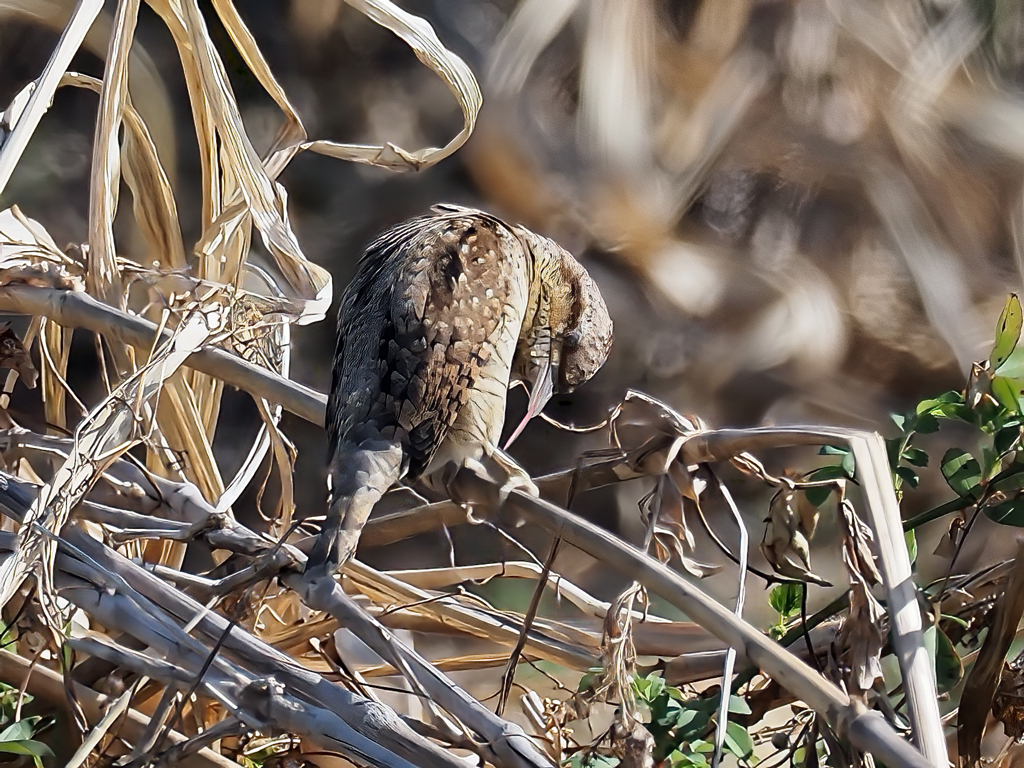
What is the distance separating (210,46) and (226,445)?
121 centimetres

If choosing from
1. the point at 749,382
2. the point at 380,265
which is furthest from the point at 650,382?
the point at 380,265

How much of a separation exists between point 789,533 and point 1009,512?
1.04 feet

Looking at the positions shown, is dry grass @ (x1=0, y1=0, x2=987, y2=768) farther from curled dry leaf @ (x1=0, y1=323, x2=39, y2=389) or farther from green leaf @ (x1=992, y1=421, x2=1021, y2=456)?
green leaf @ (x1=992, y1=421, x2=1021, y2=456)

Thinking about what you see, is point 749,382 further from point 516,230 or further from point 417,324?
point 417,324

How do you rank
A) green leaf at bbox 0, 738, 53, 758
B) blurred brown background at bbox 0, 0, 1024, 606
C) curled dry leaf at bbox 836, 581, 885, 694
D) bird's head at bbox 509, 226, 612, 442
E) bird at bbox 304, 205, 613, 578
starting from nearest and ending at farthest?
curled dry leaf at bbox 836, 581, 885, 694
green leaf at bbox 0, 738, 53, 758
bird at bbox 304, 205, 613, 578
bird's head at bbox 509, 226, 612, 442
blurred brown background at bbox 0, 0, 1024, 606

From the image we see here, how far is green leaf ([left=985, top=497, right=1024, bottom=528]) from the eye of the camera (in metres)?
1.20

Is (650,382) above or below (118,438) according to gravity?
below

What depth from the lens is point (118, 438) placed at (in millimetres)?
1309

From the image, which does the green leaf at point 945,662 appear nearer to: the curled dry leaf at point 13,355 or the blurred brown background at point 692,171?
the curled dry leaf at point 13,355

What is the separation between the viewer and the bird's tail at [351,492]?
3.70 feet

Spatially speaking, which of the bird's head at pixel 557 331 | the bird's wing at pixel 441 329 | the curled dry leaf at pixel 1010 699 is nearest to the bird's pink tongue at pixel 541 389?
the bird's head at pixel 557 331

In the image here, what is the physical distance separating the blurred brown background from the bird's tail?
4.56 feet

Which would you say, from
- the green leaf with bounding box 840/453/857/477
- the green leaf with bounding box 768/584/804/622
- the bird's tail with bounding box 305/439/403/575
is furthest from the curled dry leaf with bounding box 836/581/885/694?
the bird's tail with bounding box 305/439/403/575

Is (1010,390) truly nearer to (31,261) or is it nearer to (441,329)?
(441,329)
